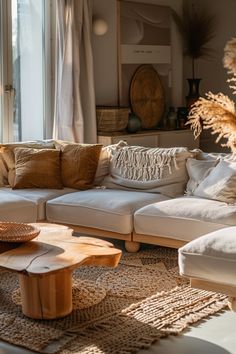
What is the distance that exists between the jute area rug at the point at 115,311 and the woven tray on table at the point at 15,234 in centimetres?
38

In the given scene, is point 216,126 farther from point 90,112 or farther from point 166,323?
point 90,112

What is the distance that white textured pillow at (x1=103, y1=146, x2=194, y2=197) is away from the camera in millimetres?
5242

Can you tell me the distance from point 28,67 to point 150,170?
6.59ft

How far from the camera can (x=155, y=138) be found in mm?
7336

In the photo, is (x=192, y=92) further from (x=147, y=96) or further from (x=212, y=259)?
(x=212, y=259)

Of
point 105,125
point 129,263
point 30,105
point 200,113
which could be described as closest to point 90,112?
point 105,125

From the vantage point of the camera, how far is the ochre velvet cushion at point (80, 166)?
5516 millimetres

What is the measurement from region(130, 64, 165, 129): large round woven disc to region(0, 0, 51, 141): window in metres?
1.16

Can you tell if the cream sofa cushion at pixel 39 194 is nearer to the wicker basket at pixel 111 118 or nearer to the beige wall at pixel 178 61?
the wicker basket at pixel 111 118

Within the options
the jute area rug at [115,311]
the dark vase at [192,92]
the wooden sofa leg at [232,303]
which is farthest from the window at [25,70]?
the wooden sofa leg at [232,303]

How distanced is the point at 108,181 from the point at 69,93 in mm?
1500

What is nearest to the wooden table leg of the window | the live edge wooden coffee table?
the live edge wooden coffee table

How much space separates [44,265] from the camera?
132 inches

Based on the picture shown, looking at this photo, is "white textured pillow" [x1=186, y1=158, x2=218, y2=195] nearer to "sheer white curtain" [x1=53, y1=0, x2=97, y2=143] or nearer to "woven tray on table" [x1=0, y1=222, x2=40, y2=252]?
"woven tray on table" [x1=0, y1=222, x2=40, y2=252]
